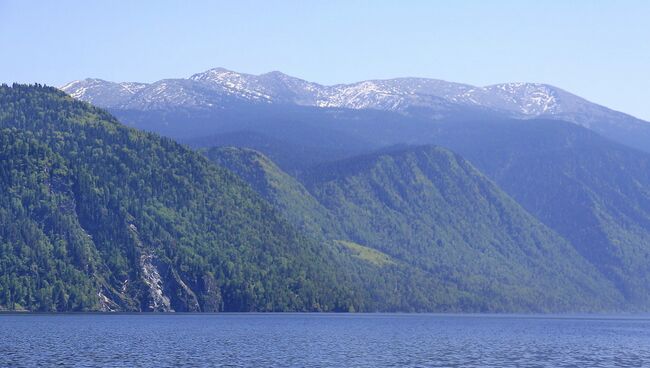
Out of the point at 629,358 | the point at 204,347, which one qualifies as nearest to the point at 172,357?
the point at 204,347

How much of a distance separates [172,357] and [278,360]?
46.0ft

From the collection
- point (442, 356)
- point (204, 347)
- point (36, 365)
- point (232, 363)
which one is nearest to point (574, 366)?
point (442, 356)

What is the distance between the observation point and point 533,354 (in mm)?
183125

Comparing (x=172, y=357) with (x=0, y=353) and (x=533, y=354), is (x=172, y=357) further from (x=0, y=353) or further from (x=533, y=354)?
(x=533, y=354)

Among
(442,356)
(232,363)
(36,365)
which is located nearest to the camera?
(36,365)

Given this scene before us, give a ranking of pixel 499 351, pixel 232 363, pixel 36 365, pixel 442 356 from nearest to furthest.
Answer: pixel 36 365 < pixel 232 363 < pixel 442 356 < pixel 499 351

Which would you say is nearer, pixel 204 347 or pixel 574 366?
pixel 574 366

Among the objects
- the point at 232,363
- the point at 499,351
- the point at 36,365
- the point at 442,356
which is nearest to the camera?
the point at 36,365

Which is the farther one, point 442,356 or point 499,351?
point 499,351

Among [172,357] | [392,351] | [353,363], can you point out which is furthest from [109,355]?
[392,351]

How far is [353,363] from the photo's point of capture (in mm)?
158625

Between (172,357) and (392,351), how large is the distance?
36888mm

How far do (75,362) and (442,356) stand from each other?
53454mm

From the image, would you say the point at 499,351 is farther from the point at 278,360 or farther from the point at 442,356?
the point at 278,360
